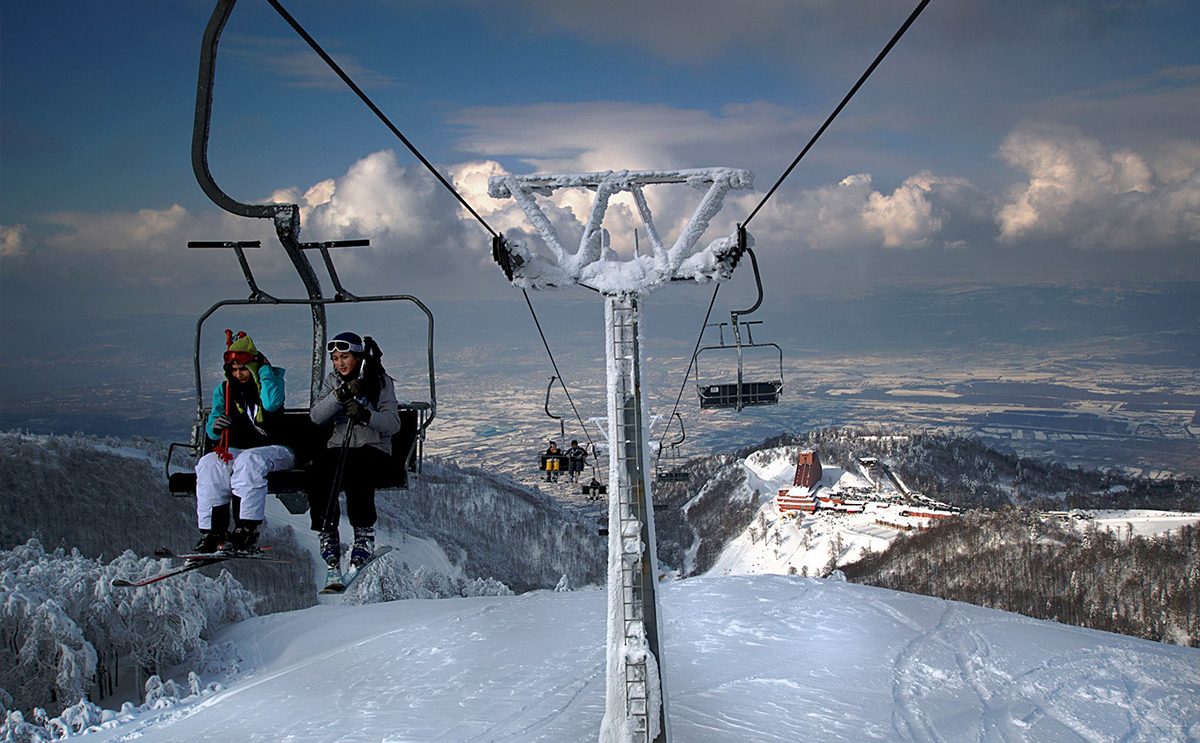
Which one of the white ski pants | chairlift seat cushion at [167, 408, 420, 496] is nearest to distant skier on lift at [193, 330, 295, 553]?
the white ski pants

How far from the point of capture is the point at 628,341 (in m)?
6.25

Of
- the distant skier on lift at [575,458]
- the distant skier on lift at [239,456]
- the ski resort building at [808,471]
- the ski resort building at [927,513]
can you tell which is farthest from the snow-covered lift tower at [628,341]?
the ski resort building at [808,471]

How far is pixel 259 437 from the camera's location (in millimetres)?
7340

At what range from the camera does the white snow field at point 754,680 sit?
13.0 meters

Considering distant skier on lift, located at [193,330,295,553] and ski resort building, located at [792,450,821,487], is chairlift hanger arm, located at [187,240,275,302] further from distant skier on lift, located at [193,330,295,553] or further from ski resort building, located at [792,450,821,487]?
ski resort building, located at [792,450,821,487]

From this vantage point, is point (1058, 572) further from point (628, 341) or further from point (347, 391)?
point (347, 391)

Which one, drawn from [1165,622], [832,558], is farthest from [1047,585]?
[832,558]

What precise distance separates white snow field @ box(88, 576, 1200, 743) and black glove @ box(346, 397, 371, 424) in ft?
21.3

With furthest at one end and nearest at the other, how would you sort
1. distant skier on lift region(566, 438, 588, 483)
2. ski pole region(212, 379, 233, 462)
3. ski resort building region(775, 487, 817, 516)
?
ski resort building region(775, 487, 817, 516)
distant skier on lift region(566, 438, 588, 483)
ski pole region(212, 379, 233, 462)

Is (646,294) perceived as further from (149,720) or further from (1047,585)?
(1047,585)

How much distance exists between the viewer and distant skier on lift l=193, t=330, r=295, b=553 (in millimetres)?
6680

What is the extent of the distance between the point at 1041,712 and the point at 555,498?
136 m

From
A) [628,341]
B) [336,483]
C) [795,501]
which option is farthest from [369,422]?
[795,501]

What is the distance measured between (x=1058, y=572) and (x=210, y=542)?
323 feet
